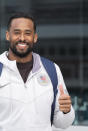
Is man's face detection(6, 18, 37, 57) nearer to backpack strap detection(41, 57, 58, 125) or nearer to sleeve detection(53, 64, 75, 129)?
backpack strap detection(41, 57, 58, 125)

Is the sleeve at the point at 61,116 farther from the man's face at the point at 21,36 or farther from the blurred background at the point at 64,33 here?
the blurred background at the point at 64,33

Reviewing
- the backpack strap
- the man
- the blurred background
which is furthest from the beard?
the blurred background

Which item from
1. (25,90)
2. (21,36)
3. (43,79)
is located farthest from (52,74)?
(21,36)

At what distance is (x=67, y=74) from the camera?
296 inches

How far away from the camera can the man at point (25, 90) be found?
2178 millimetres

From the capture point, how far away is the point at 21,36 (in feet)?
7.33

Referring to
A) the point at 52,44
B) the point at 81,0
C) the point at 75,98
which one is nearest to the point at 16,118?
the point at 75,98

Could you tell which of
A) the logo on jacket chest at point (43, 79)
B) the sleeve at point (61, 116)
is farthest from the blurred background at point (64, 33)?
the logo on jacket chest at point (43, 79)

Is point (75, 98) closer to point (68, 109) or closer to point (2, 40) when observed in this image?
point (2, 40)

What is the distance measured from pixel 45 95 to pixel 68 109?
0.18 m

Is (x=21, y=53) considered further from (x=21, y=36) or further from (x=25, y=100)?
(x=25, y=100)

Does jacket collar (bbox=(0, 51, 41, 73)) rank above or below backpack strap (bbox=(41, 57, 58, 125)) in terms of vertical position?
above

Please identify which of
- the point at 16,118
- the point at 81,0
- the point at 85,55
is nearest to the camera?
the point at 16,118

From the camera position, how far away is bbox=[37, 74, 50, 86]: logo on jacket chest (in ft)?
7.55
